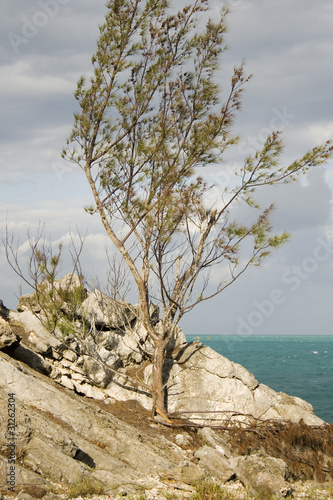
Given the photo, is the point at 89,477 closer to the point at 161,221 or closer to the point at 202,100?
the point at 161,221

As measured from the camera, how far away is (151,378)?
16.6m

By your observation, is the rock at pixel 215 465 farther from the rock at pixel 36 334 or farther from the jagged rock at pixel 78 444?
the rock at pixel 36 334

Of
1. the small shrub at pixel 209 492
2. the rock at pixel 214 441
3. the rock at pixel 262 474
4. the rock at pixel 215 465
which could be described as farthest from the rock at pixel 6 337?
the rock at pixel 262 474

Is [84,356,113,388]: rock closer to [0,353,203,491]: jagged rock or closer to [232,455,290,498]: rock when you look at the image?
[0,353,203,491]: jagged rock

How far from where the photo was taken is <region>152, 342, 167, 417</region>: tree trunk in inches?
610

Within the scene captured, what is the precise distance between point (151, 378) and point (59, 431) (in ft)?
23.2

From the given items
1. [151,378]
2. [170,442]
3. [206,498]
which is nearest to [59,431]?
[206,498]

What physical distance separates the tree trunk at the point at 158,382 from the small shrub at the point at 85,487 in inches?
259

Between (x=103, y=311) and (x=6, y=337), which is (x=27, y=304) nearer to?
(x=103, y=311)

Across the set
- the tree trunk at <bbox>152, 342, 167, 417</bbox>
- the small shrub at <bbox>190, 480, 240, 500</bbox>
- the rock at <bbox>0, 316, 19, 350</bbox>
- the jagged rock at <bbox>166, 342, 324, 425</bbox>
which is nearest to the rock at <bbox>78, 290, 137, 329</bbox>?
the tree trunk at <bbox>152, 342, 167, 417</bbox>

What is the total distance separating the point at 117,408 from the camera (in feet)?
51.0

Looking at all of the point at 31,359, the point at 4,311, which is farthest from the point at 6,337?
the point at 4,311

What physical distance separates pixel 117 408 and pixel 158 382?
5.13ft

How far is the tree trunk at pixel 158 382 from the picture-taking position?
15.5m
